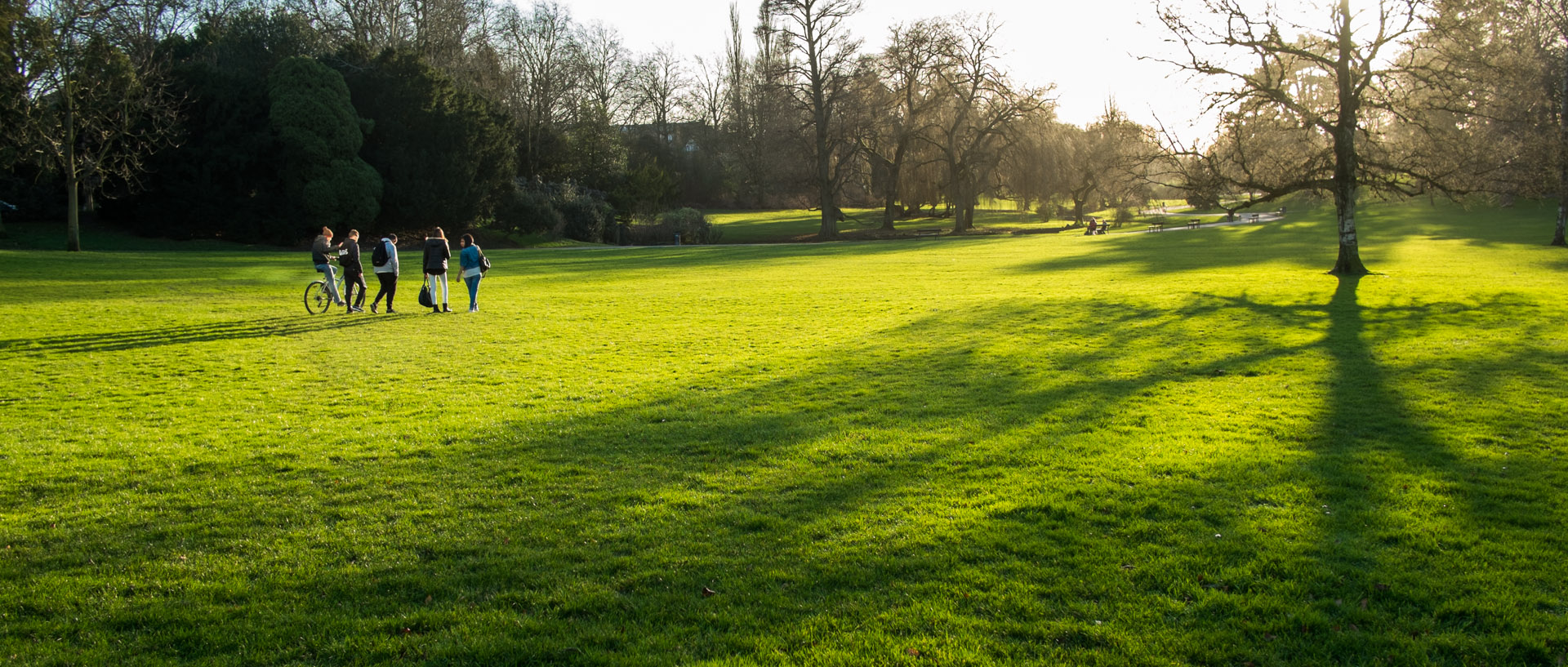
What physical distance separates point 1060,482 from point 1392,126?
28.4 m

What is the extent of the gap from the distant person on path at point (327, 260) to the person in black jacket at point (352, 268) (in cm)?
25

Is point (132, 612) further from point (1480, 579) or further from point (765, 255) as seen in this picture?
point (765, 255)

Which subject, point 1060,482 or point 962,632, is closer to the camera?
point 962,632

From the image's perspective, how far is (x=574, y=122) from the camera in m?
65.8

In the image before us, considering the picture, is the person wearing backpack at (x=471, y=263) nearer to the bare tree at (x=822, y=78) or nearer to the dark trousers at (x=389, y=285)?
the dark trousers at (x=389, y=285)

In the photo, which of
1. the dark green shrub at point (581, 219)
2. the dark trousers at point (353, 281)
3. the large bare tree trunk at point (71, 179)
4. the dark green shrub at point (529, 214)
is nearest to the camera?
the dark trousers at point (353, 281)

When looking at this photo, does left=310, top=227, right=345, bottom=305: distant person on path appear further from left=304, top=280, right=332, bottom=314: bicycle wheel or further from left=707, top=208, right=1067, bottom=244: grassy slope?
left=707, top=208, right=1067, bottom=244: grassy slope

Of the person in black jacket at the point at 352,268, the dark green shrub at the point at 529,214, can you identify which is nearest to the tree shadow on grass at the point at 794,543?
the person in black jacket at the point at 352,268

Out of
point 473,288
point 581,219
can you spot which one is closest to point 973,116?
point 581,219

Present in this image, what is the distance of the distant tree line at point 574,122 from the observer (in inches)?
894

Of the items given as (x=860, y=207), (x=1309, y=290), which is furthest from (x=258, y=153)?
(x=860, y=207)

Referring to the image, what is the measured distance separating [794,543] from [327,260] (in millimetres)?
17061

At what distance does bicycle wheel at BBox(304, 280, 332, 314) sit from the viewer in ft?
64.2

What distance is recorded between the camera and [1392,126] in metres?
28.0
